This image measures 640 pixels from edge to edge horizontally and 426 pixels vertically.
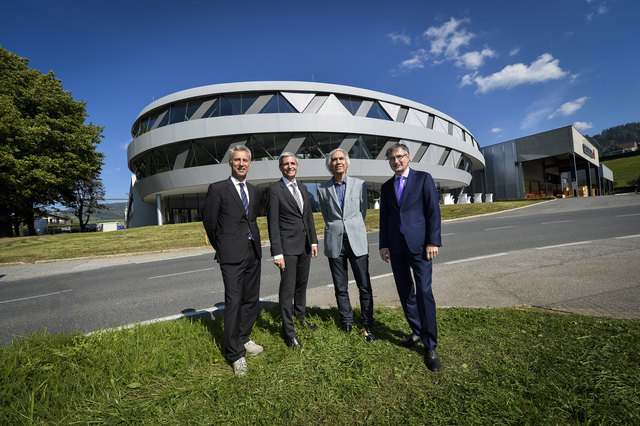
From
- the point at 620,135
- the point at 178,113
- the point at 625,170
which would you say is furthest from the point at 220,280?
the point at 620,135

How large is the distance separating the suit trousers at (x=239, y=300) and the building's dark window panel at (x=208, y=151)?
2292cm

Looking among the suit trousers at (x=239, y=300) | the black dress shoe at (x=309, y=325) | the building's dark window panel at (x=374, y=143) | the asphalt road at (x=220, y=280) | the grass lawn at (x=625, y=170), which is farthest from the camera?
the grass lawn at (x=625, y=170)

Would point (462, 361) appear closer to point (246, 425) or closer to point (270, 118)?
point (246, 425)

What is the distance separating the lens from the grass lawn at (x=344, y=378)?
185 cm

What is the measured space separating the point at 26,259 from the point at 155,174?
15250 mm

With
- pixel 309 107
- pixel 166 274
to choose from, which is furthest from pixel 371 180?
pixel 166 274

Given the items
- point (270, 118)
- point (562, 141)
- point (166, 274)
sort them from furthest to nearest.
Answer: point (562, 141)
point (270, 118)
point (166, 274)

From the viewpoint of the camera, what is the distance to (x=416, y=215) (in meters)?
2.78

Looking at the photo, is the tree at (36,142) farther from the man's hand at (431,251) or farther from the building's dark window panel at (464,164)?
the building's dark window panel at (464,164)

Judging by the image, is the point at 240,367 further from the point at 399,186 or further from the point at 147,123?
the point at 147,123

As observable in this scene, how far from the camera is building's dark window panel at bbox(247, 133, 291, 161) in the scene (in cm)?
2394

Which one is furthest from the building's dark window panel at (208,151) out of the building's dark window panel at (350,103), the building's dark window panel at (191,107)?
the building's dark window panel at (350,103)

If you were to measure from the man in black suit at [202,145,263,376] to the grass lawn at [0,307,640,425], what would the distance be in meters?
0.26

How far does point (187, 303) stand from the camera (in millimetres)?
4727
